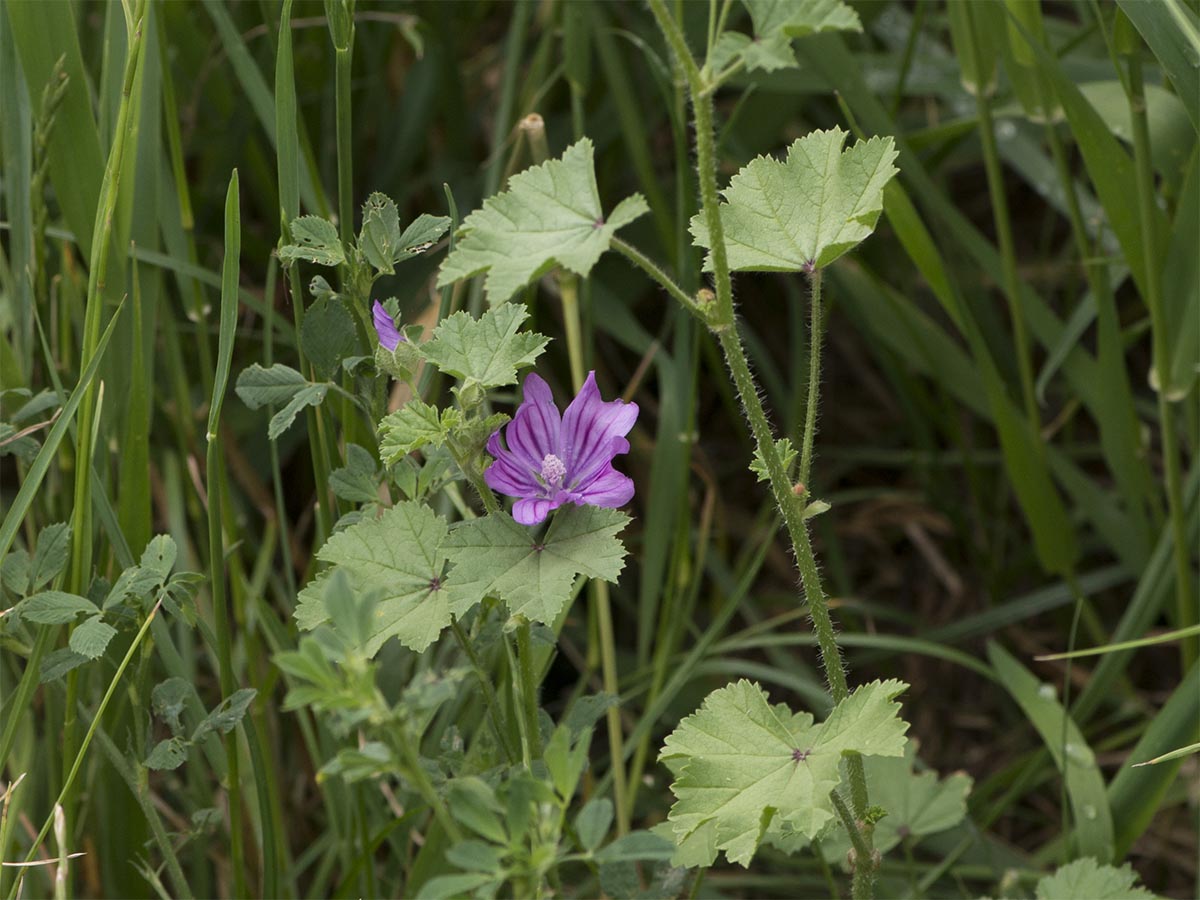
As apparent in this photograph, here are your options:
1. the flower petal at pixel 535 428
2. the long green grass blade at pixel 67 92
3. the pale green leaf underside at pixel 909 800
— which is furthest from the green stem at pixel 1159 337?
the long green grass blade at pixel 67 92

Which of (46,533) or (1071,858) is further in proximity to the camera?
(1071,858)

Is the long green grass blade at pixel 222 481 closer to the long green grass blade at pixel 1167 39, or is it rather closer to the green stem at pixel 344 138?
the green stem at pixel 344 138

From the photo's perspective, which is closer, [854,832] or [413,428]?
[413,428]

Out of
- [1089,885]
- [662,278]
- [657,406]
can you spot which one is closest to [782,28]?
[662,278]

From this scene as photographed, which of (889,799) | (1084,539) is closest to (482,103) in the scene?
(1084,539)

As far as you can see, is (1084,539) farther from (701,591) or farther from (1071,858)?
(1071,858)

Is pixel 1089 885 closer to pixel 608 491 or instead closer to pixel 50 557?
pixel 608 491

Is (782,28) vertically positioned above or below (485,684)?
above
